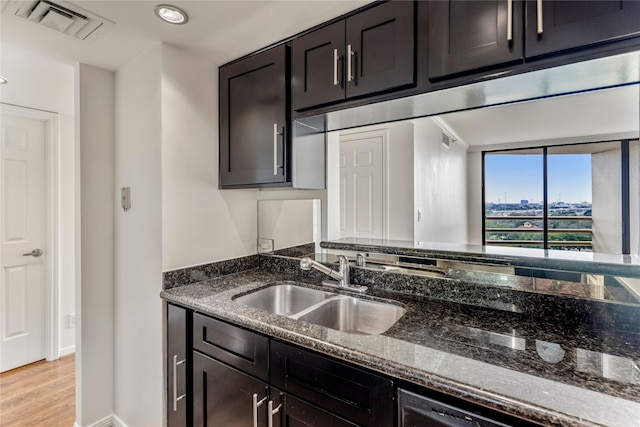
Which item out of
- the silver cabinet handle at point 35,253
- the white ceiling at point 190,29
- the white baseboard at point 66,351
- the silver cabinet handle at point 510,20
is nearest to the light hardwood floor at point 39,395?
the white baseboard at point 66,351

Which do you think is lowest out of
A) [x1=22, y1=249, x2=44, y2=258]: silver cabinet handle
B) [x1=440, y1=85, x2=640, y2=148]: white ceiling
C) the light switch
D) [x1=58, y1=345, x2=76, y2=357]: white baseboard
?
[x1=58, y1=345, x2=76, y2=357]: white baseboard

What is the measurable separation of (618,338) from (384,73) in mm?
1206

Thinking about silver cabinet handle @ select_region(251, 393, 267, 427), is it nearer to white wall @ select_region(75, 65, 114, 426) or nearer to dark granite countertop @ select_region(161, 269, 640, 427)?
dark granite countertop @ select_region(161, 269, 640, 427)

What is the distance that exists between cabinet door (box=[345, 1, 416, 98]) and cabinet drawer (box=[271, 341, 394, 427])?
3.37 feet

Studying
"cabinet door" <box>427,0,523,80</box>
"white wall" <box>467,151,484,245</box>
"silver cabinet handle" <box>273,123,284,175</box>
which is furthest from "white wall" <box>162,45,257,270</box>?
"white wall" <box>467,151,484,245</box>

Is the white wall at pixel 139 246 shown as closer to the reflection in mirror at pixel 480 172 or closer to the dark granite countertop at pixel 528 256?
the reflection in mirror at pixel 480 172

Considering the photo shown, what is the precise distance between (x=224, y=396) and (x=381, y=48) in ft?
5.20

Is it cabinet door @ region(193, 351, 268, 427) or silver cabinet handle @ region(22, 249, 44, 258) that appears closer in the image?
cabinet door @ region(193, 351, 268, 427)

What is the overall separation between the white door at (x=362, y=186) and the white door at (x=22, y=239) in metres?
2.72

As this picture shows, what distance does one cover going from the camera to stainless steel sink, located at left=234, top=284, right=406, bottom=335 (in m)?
1.42

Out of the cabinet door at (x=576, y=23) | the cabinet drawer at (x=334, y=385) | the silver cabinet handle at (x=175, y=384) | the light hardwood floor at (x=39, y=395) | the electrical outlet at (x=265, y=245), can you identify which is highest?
the cabinet door at (x=576, y=23)

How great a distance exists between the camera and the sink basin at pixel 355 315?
→ 140 cm

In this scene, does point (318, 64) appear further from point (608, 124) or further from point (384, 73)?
point (608, 124)

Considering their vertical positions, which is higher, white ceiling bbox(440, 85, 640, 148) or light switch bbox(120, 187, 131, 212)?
white ceiling bbox(440, 85, 640, 148)
